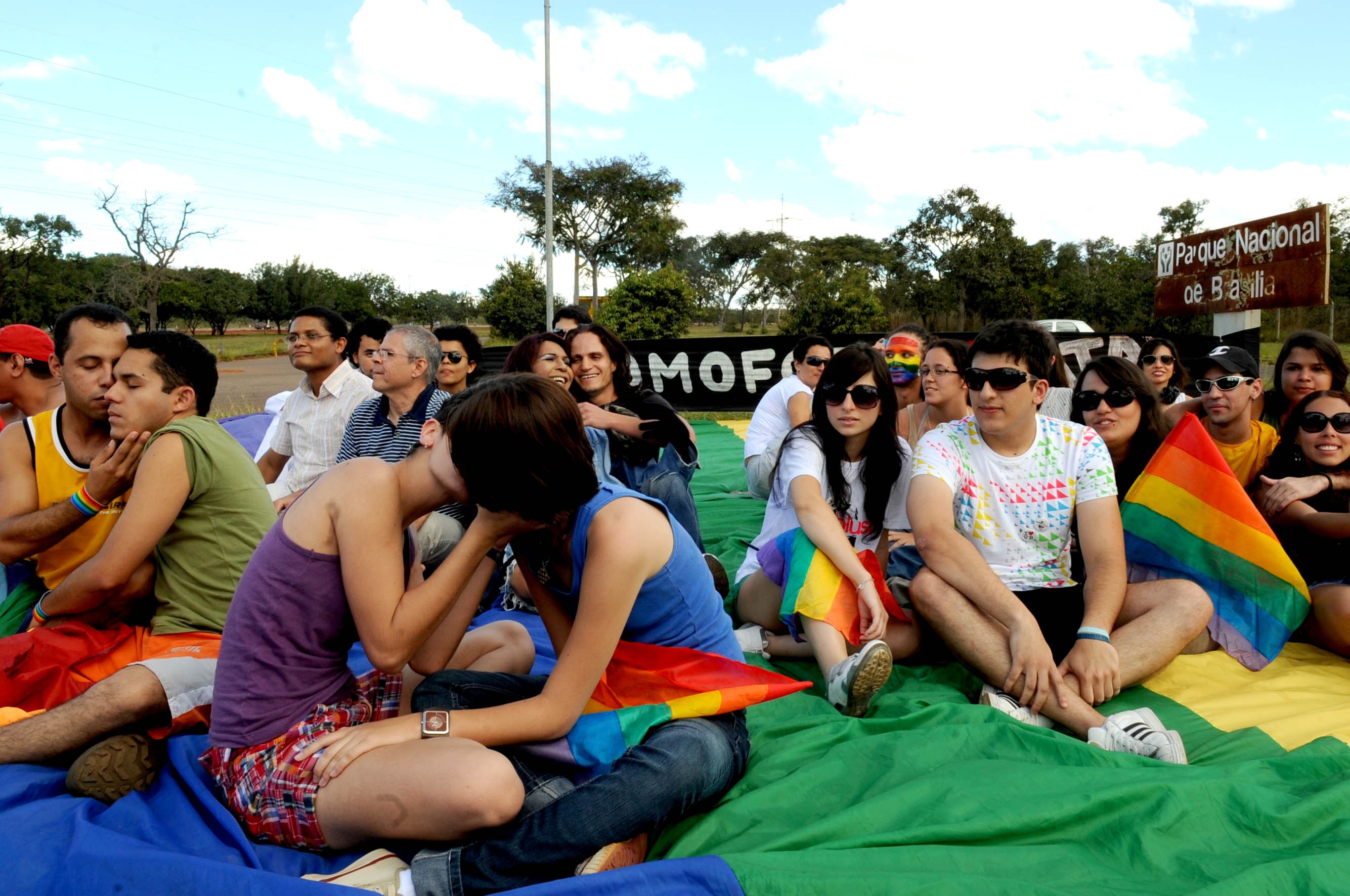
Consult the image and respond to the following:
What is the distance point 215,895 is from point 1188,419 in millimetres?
3346

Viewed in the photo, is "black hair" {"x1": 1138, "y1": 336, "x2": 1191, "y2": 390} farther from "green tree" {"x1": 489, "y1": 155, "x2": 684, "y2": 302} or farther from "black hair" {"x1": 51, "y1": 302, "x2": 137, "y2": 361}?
"green tree" {"x1": 489, "y1": 155, "x2": 684, "y2": 302}

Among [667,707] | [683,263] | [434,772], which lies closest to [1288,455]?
[667,707]

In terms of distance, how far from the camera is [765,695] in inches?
84.4

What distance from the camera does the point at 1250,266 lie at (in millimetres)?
9672

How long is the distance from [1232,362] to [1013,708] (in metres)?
2.25

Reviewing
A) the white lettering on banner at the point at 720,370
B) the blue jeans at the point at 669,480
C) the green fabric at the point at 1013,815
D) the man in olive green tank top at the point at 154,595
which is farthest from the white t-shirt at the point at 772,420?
the white lettering on banner at the point at 720,370

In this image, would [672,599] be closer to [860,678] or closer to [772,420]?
[860,678]

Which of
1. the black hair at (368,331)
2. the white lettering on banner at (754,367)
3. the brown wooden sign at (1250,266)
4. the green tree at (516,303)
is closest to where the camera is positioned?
the black hair at (368,331)

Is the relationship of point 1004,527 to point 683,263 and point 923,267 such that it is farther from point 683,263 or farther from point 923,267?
point 683,263

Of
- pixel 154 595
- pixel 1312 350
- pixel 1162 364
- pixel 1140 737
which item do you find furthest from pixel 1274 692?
pixel 154 595

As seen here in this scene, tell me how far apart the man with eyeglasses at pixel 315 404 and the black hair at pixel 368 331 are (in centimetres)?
54

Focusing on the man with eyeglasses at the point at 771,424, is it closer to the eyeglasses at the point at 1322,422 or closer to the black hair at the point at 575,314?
the black hair at the point at 575,314

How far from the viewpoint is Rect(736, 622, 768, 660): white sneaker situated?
3258 mm

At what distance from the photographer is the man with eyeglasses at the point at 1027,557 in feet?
8.65
